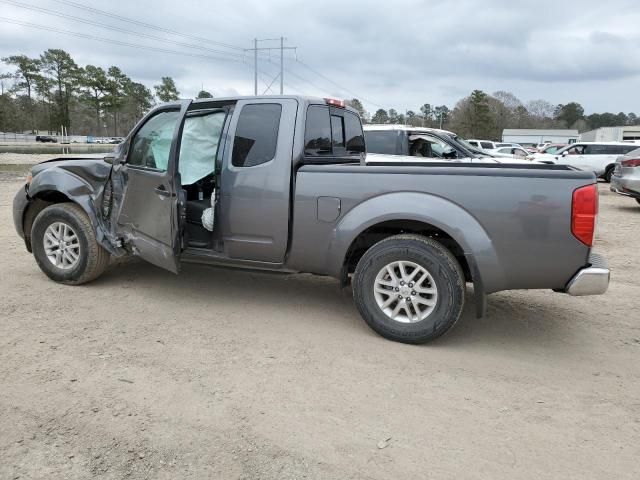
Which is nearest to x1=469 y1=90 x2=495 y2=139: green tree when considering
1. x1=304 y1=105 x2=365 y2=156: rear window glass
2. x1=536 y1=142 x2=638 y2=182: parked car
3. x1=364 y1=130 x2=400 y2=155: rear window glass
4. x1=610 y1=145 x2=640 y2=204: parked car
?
x1=536 y1=142 x2=638 y2=182: parked car

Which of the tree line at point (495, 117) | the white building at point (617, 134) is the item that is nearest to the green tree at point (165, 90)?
the tree line at point (495, 117)

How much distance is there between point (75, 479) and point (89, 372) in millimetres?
1143

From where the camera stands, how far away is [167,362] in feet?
12.1

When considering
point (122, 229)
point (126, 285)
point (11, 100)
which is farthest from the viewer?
point (11, 100)

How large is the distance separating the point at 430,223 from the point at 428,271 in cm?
37

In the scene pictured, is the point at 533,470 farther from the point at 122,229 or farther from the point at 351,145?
the point at 122,229

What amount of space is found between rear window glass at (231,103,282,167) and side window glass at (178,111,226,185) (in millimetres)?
729

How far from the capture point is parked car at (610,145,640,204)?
39.7 feet

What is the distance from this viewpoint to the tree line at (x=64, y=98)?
8088cm

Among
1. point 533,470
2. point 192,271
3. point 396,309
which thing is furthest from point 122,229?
point 533,470

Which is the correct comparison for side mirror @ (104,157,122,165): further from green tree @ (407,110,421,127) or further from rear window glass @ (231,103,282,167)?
green tree @ (407,110,421,127)

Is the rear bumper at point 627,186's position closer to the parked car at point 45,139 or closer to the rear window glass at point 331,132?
the rear window glass at point 331,132

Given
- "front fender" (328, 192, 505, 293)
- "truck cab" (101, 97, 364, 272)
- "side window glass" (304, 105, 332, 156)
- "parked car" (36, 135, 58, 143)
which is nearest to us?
"front fender" (328, 192, 505, 293)

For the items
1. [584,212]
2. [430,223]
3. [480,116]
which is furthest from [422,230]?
[480,116]
